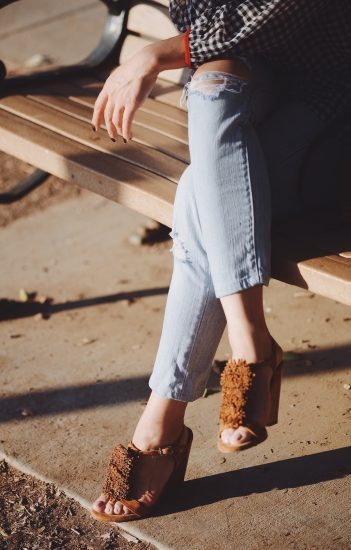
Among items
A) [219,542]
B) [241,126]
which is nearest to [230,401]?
[219,542]

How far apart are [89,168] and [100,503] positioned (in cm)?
88

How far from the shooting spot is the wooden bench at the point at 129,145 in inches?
82.5

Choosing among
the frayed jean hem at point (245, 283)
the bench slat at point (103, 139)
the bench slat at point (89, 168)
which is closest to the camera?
the frayed jean hem at point (245, 283)

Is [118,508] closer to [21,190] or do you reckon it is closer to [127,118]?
[127,118]

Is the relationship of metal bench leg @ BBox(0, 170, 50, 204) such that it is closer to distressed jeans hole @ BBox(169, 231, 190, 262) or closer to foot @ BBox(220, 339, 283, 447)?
distressed jeans hole @ BBox(169, 231, 190, 262)

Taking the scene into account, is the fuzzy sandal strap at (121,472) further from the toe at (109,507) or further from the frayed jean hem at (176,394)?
the frayed jean hem at (176,394)

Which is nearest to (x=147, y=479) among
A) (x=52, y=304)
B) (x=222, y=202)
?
(x=222, y=202)

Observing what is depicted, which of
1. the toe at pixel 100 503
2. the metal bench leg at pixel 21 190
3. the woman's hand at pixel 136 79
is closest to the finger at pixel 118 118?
the woman's hand at pixel 136 79

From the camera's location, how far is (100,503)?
7.52 feet

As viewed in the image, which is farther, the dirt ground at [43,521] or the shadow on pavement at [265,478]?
the shadow on pavement at [265,478]

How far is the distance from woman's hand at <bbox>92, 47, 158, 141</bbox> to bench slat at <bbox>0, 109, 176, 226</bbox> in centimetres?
25

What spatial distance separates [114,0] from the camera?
3.36 m

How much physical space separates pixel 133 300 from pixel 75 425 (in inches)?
31.9

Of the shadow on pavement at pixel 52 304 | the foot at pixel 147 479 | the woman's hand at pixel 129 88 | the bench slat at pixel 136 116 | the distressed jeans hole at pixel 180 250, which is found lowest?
the shadow on pavement at pixel 52 304
